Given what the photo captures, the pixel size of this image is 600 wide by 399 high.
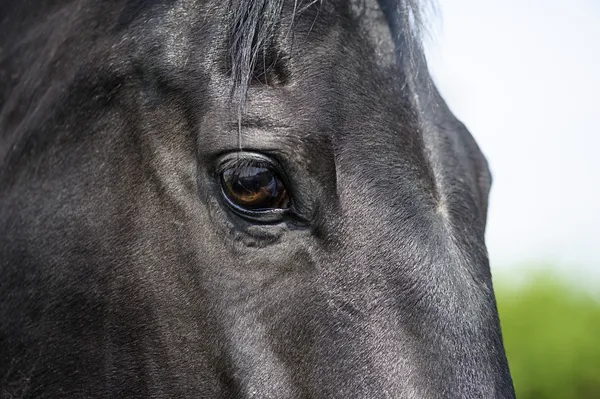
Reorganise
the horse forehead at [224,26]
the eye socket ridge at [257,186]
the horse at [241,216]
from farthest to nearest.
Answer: the horse forehead at [224,26] → the eye socket ridge at [257,186] → the horse at [241,216]

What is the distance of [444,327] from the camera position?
7.17 ft

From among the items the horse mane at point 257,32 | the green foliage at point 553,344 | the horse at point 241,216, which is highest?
the horse mane at point 257,32

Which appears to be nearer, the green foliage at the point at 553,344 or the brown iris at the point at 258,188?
the brown iris at the point at 258,188

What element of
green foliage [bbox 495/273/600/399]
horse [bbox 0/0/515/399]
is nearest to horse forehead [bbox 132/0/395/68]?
horse [bbox 0/0/515/399]

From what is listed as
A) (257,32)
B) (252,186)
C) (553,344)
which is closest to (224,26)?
(257,32)

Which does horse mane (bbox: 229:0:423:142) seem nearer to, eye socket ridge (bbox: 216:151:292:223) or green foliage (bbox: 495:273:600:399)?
eye socket ridge (bbox: 216:151:292:223)

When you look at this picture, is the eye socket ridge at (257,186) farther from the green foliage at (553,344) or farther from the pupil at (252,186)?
the green foliage at (553,344)

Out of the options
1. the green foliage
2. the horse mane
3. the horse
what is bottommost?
the green foliage

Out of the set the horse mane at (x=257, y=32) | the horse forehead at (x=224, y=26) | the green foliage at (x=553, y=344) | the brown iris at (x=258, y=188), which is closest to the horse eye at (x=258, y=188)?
the brown iris at (x=258, y=188)

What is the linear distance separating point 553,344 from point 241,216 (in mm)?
8355

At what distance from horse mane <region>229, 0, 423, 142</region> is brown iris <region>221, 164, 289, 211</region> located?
13 centimetres

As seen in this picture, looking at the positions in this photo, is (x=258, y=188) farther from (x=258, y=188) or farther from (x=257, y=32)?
(x=257, y=32)

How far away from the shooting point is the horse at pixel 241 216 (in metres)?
2.22

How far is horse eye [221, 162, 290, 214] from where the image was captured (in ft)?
7.73
